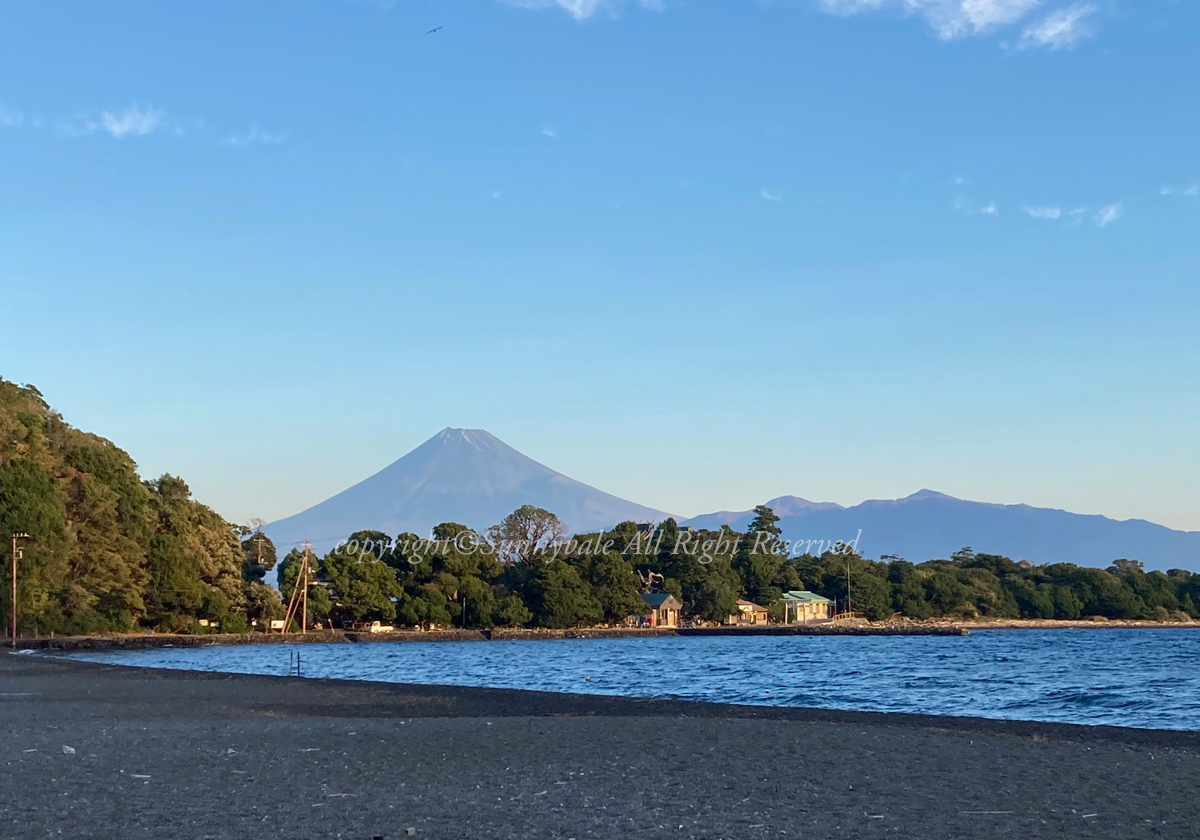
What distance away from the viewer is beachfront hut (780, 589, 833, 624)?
4473 inches

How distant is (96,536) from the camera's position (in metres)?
58.4

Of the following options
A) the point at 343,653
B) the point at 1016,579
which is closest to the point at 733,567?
the point at 1016,579

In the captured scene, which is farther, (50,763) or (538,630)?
(538,630)

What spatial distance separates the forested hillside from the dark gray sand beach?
4095 cm

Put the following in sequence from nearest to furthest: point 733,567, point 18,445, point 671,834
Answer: point 671,834 → point 18,445 → point 733,567

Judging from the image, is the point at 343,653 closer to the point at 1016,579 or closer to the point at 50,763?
the point at 50,763

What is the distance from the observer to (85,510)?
58.2m

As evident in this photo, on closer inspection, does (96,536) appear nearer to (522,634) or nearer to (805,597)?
(522,634)

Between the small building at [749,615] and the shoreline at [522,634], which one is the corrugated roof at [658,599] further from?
the small building at [749,615]

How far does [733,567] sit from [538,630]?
32.3 m

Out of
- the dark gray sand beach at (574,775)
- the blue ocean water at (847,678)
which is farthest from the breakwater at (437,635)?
the dark gray sand beach at (574,775)

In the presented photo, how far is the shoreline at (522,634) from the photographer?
5596cm

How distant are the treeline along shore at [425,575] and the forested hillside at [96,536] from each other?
10 centimetres

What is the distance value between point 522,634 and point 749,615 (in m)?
31.4
